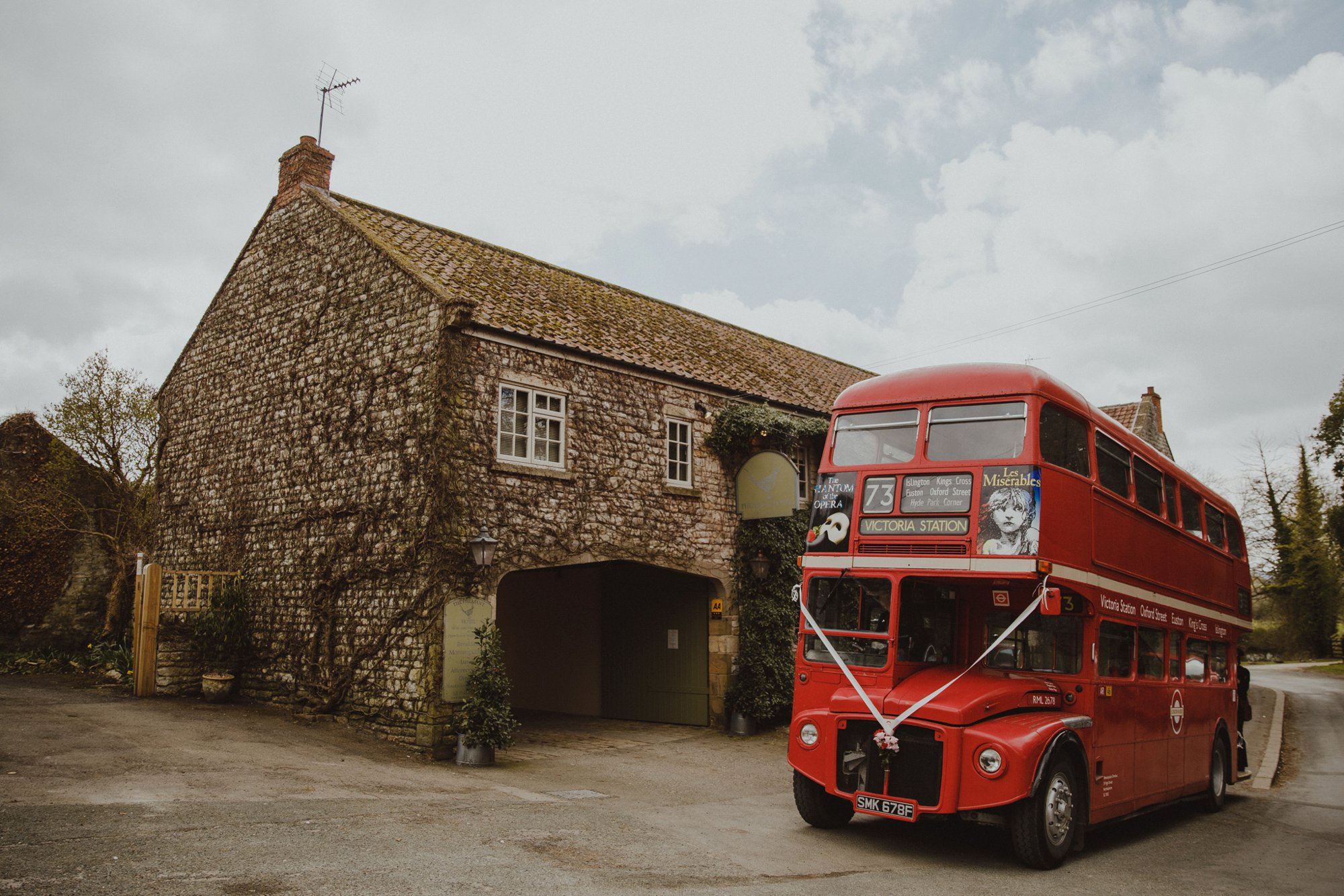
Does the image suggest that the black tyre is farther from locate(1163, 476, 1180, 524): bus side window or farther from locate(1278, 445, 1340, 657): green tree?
locate(1278, 445, 1340, 657): green tree

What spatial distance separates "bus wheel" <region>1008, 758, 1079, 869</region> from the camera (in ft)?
25.4

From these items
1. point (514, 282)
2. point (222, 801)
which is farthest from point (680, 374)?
point (222, 801)

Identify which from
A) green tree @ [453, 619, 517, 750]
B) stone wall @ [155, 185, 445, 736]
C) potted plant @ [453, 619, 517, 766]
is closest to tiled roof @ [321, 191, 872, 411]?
stone wall @ [155, 185, 445, 736]

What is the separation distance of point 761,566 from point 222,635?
28.5 ft

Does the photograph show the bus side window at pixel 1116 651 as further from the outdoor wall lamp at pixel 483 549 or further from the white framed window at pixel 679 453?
the white framed window at pixel 679 453

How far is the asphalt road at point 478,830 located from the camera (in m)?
6.58

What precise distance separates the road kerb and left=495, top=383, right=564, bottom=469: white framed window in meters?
11.4

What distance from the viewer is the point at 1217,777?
40.9ft

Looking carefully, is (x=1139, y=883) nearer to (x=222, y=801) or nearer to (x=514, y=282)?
(x=222, y=801)

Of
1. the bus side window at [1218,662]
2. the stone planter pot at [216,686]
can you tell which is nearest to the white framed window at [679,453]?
the stone planter pot at [216,686]

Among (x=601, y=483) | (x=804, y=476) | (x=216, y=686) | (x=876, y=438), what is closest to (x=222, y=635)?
(x=216, y=686)

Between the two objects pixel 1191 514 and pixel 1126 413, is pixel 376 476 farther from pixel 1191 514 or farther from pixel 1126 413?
pixel 1126 413

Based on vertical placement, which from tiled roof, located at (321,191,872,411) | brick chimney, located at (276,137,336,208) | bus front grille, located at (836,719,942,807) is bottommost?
bus front grille, located at (836,719,942,807)

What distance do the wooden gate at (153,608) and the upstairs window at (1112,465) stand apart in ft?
43.0
